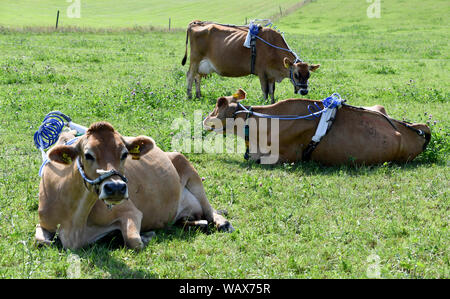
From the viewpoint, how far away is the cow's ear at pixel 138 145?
16.9 ft

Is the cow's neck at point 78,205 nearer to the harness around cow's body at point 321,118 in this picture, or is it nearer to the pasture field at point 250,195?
the pasture field at point 250,195

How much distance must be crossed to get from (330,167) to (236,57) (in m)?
6.23

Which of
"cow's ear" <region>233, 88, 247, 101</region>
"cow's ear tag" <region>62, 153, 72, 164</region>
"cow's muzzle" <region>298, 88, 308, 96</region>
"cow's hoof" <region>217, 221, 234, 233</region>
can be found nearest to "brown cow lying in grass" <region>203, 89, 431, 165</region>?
"cow's ear" <region>233, 88, 247, 101</region>

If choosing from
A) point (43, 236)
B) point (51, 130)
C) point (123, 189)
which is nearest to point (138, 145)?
point (123, 189)

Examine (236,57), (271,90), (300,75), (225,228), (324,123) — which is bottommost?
(225,228)

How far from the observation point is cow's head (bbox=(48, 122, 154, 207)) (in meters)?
4.54

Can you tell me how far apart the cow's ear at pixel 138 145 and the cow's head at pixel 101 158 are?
0.17 m

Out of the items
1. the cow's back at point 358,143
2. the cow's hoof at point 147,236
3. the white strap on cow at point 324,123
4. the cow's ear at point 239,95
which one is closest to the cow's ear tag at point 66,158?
the cow's hoof at point 147,236

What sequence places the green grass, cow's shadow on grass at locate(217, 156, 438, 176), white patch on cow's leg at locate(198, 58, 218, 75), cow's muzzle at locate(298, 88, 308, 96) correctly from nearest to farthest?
cow's shadow on grass at locate(217, 156, 438, 176) → cow's muzzle at locate(298, 88, 308, 96) → white patch on cow's leg at locate(198, 58, 218, 75) → the green grass

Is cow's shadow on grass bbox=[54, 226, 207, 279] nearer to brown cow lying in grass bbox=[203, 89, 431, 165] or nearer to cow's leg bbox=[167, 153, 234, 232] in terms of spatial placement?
cow's leg bbox=[167, 153, 234, 232]

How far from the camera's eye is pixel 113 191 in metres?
4.50

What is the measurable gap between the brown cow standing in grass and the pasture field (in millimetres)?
586

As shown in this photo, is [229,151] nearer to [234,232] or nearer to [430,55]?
[234,232]

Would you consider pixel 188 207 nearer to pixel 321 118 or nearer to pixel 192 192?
pixel 192 192
